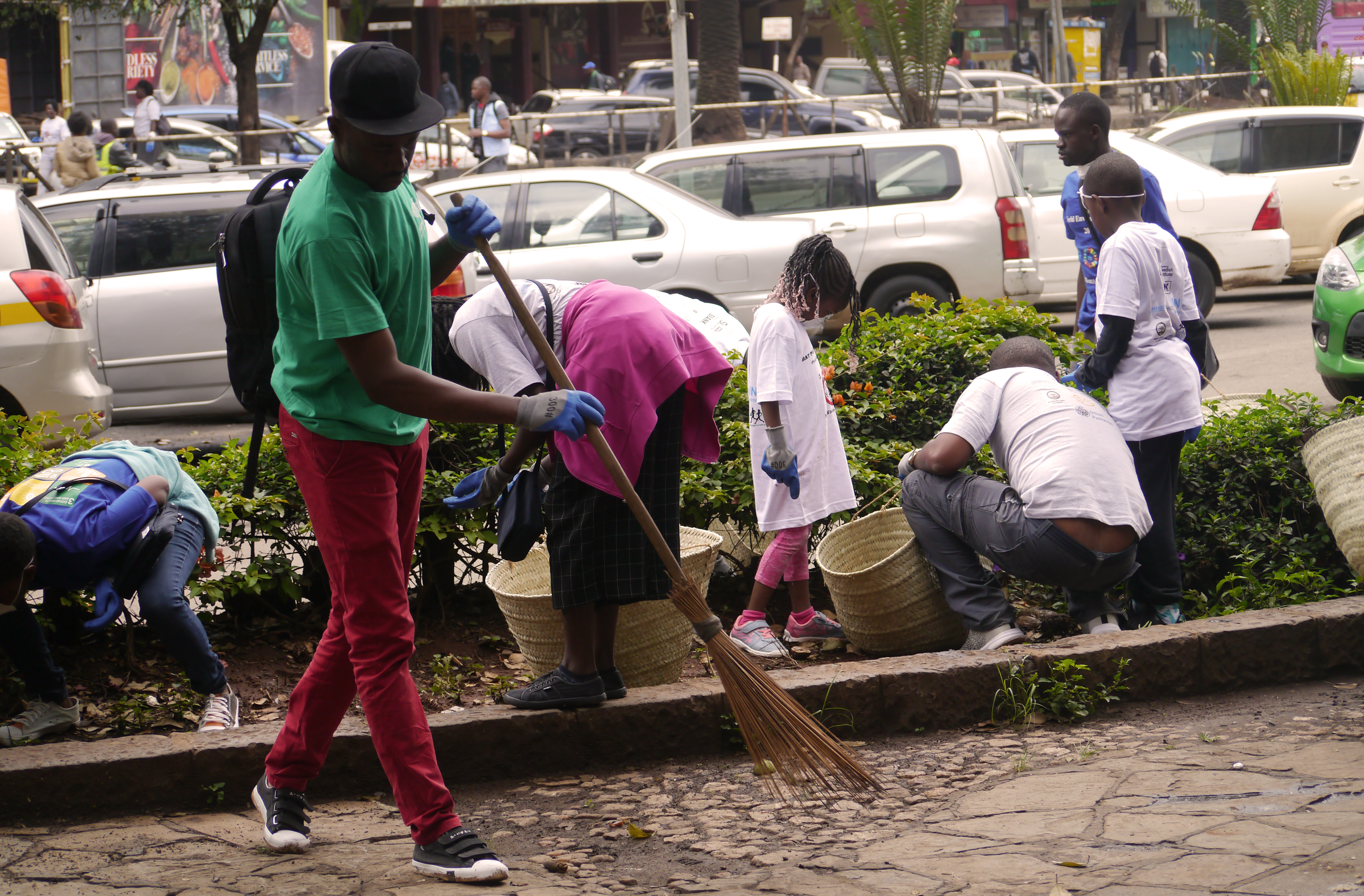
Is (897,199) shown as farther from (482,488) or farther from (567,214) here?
(482,488)

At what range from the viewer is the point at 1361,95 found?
20984mm

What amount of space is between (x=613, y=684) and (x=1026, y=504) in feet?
4.81

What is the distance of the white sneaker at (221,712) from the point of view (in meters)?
3.94

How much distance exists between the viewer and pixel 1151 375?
4.69 meters

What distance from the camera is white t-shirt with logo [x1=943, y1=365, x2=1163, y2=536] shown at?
4.32 meters

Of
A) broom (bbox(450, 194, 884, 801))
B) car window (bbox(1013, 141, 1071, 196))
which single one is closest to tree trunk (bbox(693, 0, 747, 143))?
car window (bbox(1013, 141, 1071, 196))

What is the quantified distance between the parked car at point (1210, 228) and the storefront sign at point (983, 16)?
2813 cm

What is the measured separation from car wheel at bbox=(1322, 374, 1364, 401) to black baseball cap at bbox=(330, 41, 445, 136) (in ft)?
21.2

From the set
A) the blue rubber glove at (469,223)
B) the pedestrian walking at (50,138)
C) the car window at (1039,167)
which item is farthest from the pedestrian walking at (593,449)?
the pedestrian walking at (50,138)

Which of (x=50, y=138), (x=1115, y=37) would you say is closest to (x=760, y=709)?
(x=50, y=138)

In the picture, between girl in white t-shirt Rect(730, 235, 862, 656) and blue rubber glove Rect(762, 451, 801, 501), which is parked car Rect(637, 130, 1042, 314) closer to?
girl in white t-shirt Rect(730, 235, 862, 656)

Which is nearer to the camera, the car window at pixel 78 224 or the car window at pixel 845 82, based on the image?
the car window at pixel 78 224

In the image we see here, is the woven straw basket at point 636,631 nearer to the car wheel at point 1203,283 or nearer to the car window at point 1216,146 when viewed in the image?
the car wheel at point 1203,283

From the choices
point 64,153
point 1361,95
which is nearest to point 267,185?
point 64,153
